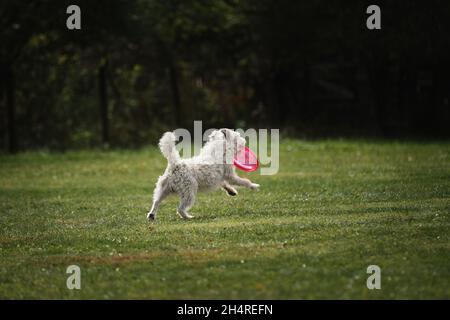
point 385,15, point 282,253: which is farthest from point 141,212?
point 385,15

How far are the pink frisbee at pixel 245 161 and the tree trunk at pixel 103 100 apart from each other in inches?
594

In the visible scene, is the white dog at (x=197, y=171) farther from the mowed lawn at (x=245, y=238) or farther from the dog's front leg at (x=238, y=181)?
the mowed lawn at (x=245, y=238)

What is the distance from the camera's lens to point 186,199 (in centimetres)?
1154

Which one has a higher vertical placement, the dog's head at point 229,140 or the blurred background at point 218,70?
the blurred background at point 218,70

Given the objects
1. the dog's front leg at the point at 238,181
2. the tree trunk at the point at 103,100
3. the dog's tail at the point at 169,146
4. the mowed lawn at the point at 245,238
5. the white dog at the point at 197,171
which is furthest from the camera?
the tree trunk at the point at 103,100

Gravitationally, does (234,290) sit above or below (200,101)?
below

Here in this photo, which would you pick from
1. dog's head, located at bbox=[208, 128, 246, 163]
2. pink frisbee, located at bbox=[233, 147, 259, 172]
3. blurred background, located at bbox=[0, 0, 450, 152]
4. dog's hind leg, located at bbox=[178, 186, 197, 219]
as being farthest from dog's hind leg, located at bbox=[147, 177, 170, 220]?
blurred background, located at bbox=[0, 0, 450, 152]

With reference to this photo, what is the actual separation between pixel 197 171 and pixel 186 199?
450 mm

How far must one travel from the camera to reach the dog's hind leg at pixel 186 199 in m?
11.5

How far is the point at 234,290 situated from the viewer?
7.75 metres

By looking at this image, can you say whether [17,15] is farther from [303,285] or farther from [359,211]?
[303,285]

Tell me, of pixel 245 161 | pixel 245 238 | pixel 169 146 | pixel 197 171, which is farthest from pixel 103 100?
pixel 245 238

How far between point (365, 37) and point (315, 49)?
2932 mm

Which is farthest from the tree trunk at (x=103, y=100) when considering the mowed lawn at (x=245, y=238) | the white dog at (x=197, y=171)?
the white dog at (x=197, y=171)
